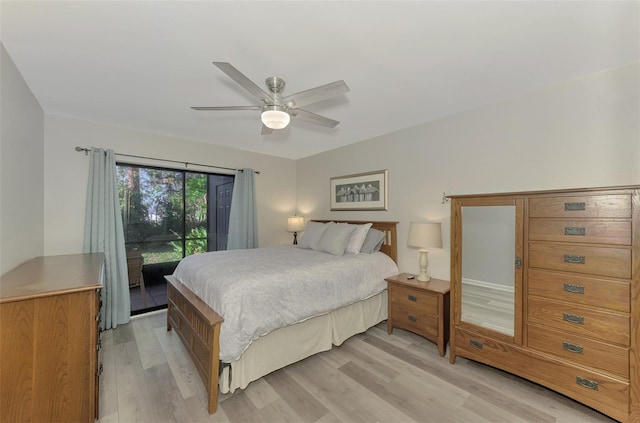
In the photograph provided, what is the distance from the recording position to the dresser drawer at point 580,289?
157 cm

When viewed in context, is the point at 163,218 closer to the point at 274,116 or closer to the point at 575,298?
the point at 274,116

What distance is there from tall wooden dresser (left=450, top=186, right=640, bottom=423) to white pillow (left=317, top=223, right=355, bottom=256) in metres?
1.51

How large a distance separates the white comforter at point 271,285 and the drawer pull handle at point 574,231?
1695 mm

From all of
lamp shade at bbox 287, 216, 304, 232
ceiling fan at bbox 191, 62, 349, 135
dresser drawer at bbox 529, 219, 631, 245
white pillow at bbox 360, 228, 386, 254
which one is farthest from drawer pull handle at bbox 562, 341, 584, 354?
lamp shade at bbox 287, 216, 304, 232

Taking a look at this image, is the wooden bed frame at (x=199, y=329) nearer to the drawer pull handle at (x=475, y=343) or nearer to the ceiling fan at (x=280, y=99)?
the ceiling fan at (x=280, y=99)

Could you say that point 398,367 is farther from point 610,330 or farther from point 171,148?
point 171,148

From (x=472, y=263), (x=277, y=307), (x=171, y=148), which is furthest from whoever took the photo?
(x=171, y=148)

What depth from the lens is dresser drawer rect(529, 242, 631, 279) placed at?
1.57 meters

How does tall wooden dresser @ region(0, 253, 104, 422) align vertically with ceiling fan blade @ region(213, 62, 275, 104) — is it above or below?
below

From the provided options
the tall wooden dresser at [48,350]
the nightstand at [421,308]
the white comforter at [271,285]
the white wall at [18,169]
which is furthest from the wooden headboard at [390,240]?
the white wall at [18,169]

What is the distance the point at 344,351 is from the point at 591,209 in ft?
7.43

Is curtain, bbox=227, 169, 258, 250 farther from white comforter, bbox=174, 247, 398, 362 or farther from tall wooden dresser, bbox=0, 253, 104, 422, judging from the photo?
tall wooden dresser, bbox=0, 253, 104, 422

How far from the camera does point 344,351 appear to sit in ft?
8.33

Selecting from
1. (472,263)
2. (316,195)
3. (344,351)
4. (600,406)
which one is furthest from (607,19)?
(316,195)
